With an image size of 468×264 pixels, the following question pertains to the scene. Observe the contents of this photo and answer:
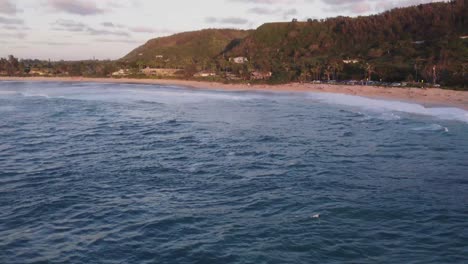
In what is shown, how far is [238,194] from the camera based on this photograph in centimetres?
Answer: 1947

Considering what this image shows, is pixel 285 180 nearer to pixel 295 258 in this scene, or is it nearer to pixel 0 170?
pixel 295 258

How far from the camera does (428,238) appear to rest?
47.5 feet

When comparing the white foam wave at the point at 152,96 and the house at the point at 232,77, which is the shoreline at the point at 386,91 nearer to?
the house at the point at 232,77

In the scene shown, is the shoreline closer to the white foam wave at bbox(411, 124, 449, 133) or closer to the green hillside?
the green hillside

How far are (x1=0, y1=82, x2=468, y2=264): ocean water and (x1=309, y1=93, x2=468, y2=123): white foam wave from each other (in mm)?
4202

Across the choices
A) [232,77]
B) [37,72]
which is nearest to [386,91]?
[232,77]

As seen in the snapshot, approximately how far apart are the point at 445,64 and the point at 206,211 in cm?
8194

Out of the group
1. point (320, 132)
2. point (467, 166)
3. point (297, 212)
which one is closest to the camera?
point (297, 212)

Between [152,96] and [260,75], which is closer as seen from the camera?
[152,96]

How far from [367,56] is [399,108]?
85.3 metres

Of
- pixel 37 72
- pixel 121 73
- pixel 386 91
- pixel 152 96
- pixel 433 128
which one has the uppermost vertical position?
pixel 37 72

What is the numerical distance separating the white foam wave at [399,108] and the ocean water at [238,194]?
420 cm

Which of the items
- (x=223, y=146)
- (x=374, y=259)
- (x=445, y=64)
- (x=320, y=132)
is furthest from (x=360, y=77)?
(x=374, y=259)

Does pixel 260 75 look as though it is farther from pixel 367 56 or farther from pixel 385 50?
pixel 385 50
